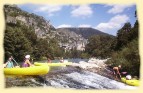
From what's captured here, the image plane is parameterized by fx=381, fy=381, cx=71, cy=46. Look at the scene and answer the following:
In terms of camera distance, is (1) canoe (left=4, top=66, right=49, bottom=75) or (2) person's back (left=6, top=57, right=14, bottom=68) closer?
(2) person's back (left=6, top=57, right=14, bottom=68)

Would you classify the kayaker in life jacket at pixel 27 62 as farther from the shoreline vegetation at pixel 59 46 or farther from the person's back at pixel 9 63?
the person's back at pixel 9 63

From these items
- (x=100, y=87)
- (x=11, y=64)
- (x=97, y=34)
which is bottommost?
(x=100, y=87)

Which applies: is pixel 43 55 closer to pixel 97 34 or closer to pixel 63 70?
pixel 63 70

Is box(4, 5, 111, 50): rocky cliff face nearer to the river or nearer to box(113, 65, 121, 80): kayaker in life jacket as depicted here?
the river

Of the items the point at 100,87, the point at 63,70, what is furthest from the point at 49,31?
the point at 100,87

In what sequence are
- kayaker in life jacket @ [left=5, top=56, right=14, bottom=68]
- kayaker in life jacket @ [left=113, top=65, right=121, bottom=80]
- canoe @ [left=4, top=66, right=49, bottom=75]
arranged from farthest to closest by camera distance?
kayaker in life jacket @ [left=113, top=65, right=121, bottom=80] → canoe @ [left=4, top=66, right=49, bottom=75] → kayaker in life jacket @ [left=5, top=56, right=14, bottom=68]

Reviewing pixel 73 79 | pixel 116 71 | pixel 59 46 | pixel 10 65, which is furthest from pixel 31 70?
pixel 116 71

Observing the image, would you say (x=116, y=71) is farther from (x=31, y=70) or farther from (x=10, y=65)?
(x=10, y=65)

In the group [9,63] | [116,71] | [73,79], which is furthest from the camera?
[116,71]

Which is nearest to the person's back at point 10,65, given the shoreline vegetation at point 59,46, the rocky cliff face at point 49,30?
the shoreline vegetation at point 59,46

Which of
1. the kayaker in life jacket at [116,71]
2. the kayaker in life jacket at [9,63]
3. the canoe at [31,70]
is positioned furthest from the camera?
the kayaker in life jacket at [116,71]

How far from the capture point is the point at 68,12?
752 centimetres

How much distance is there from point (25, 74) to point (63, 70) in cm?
77

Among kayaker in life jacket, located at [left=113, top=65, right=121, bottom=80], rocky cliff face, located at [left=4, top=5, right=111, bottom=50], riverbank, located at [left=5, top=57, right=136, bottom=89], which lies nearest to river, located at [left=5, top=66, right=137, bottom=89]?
riverbank, located at [left=5, top=57, right=136, bottom=89]
